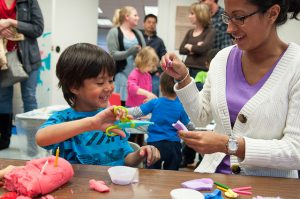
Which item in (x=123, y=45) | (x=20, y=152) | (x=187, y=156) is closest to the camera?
(x=20, y=152)

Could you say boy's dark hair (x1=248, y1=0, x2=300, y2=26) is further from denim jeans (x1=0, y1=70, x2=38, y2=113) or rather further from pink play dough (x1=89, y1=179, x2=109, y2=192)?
denim jeans (x1=0, y1=70, x2=38, y2=113)

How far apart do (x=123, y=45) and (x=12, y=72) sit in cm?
113

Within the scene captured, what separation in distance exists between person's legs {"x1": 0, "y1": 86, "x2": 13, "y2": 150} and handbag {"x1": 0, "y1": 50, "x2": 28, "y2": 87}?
24cm

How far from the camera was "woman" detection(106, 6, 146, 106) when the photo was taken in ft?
11.4

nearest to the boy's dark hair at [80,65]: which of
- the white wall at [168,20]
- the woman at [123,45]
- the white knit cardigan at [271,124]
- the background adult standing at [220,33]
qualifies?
the white knit cardigan at [271,124]

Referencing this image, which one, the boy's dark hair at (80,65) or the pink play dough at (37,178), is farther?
the boy's dark hair at (80,65)

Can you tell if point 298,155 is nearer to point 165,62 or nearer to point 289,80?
point 289,80

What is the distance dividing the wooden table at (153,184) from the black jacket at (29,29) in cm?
212

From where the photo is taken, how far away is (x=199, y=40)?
3346 millimetres

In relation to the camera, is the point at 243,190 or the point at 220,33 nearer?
the point at 243,190

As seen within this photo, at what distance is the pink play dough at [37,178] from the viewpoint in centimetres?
83

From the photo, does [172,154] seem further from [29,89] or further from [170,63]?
[29,89]

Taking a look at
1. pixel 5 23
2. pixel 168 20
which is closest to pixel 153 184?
pixel 5 23

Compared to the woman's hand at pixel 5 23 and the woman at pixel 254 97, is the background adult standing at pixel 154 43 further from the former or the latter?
the woman at pixel 254 97
